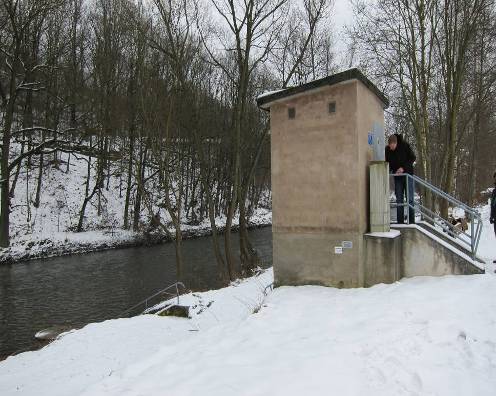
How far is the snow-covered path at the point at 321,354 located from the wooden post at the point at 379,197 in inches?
42.3

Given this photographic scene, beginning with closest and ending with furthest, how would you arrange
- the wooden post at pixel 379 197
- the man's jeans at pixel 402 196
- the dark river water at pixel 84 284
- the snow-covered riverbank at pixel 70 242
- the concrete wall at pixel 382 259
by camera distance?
the concrete wall at pixel 382 259
the wooden post at pixel 379 197
the man's jeans at pixel 402 196
the dark river water at pixel 84 284
the snow-covered riverbank at pixel 70 242

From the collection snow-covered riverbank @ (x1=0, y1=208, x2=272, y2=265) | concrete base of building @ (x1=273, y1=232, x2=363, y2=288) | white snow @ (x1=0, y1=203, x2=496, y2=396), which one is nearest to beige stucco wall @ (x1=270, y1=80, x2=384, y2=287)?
concrete base of building @ (x1=273, y1=232, x2=363, y2=288)

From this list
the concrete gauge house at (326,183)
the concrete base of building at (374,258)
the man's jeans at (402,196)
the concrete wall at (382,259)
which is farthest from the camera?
the man's jeans at (402,196)

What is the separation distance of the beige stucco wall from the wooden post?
0.15 metres

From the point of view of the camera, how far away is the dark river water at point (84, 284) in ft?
36.2

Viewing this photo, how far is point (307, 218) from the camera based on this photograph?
25.4 feet

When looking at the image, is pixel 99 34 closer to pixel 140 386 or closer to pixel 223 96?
pixel 223 96

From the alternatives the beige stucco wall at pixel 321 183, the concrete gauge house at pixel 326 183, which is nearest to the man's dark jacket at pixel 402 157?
the concrete gauge house at pixel 326 183

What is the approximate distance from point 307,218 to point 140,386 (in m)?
4.59

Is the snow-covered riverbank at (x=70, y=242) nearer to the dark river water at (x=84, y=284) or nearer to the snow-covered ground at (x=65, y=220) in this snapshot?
the snow-covered ground at (x=65, y=220)

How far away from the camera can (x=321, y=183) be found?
299 inches

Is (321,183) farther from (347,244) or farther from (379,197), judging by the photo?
(347,244)

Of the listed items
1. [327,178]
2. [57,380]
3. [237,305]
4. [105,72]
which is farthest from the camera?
[105,72]

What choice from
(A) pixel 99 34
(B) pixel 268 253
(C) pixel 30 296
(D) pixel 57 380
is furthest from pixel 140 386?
(A) pixel 99 34
